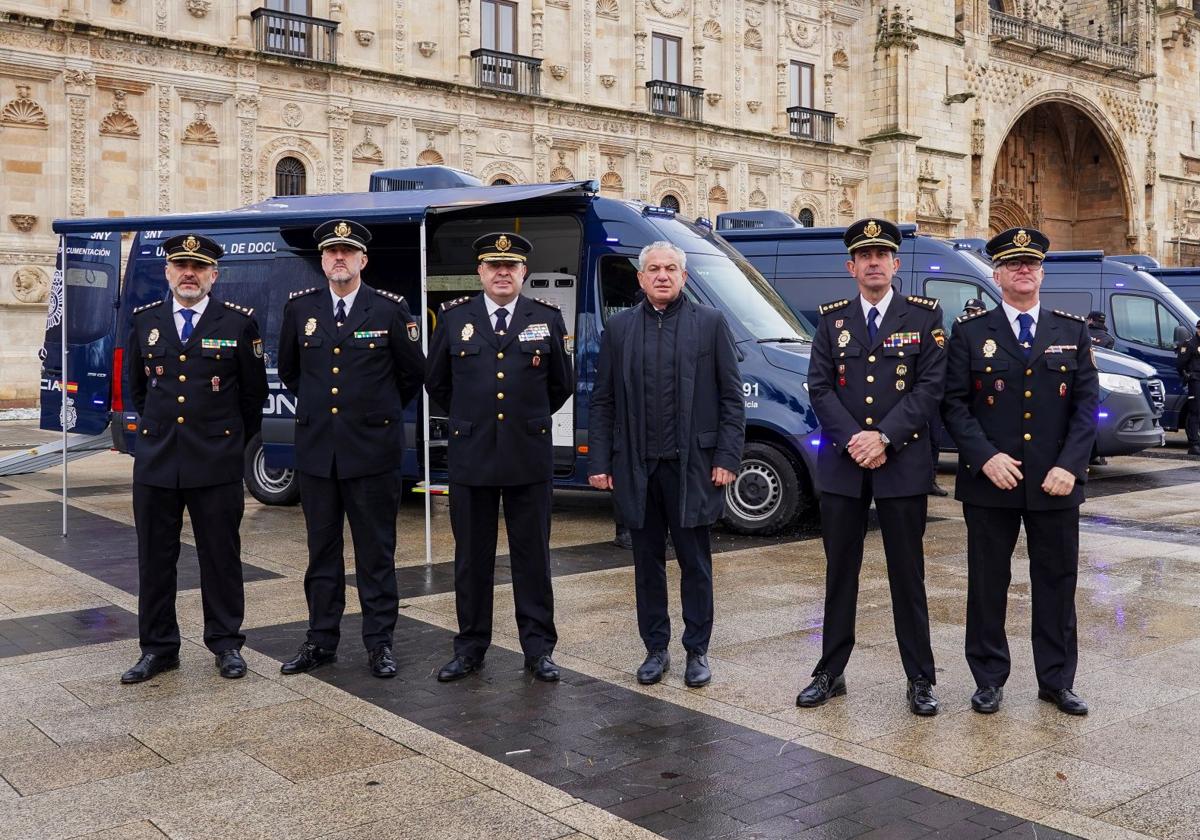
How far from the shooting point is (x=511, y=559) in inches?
238

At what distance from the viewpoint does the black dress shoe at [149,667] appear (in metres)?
5.71

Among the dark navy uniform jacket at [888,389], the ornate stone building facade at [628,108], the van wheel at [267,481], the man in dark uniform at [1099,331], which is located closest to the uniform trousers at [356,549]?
the dark navy uniform jacket at [888,389]

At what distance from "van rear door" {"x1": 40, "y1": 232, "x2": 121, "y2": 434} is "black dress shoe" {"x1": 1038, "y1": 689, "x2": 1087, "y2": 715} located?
8710mm

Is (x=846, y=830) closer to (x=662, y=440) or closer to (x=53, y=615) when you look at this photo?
(x=662, y=440)

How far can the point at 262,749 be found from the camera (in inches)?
187

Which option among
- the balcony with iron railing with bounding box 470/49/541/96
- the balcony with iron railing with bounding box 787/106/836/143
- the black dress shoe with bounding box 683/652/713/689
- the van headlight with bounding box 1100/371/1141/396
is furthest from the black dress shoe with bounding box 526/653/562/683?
the balcony with iron railing with bounding box 787/106/836/143

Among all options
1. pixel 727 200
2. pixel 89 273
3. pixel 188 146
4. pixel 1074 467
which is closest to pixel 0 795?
pixel 1074 467

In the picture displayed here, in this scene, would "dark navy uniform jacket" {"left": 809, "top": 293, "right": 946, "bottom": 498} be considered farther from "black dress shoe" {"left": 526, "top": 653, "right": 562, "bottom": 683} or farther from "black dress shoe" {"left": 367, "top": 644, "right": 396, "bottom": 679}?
"black dress shoe" {"left": 367, "top": 644, "right": 396, "bottom": 679}

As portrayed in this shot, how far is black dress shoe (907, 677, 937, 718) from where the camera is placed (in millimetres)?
5211

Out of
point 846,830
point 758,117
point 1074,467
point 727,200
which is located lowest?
point 846,830

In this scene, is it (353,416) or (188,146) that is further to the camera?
(188,146)

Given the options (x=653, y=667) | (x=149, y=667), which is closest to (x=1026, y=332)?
(x=653, y=667)

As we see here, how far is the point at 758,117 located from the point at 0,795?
32419mm

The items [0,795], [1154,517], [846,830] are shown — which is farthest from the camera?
[1154,517]
